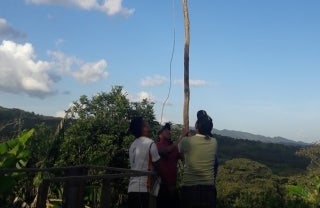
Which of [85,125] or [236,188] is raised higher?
[85,125]

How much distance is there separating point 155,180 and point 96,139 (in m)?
4.81

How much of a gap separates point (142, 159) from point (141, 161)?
27mm

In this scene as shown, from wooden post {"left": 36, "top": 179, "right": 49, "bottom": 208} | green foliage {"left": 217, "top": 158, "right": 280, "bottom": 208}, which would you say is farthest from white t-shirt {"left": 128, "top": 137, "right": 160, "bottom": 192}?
green foliage {"left": 217, "top": 158, "right": 280, "bottom": 208}

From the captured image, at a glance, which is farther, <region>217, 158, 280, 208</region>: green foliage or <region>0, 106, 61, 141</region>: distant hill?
<region>0, 106, 61, 141</region>: distant hill

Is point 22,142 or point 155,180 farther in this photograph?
point 22,142

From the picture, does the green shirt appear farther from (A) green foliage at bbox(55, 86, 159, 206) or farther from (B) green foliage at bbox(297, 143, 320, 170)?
(B) green foliage at bbox(297, 143, 320, 170)

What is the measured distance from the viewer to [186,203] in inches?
201

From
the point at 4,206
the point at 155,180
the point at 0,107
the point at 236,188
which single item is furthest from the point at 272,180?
the point at 0,107

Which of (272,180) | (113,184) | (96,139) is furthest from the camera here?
(272,180)

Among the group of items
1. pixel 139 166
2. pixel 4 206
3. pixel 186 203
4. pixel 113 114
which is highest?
pixel 113 114

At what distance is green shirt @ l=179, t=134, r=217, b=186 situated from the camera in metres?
5.07

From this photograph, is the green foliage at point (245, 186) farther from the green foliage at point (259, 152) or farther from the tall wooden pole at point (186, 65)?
the green foliage at point (259, 152)

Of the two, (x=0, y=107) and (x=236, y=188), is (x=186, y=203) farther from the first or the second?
(x=0, y=107)

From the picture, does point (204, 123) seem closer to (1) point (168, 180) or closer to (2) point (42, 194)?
(1) point (168, 180)
